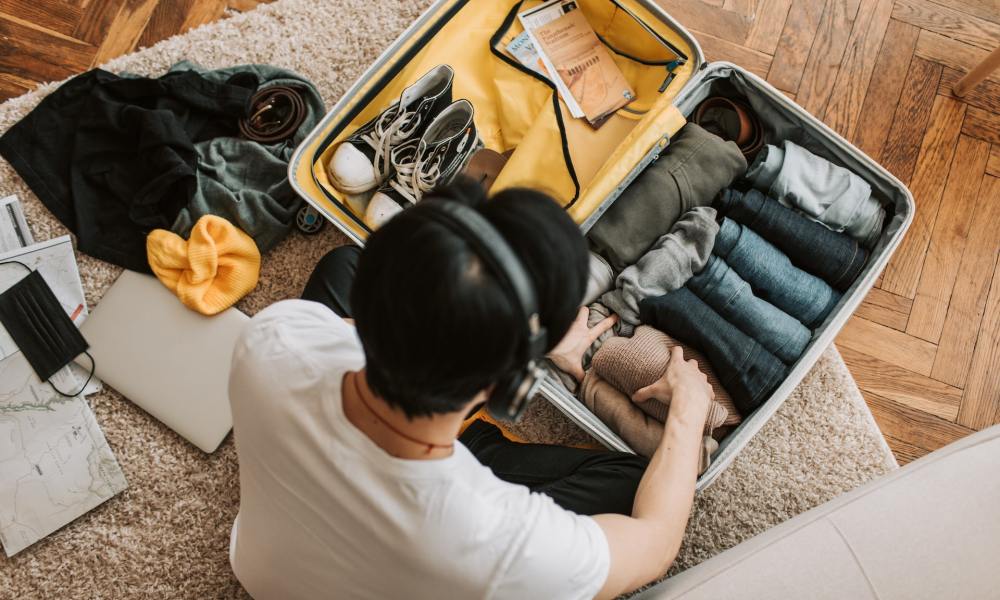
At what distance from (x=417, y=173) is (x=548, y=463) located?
1.79ft

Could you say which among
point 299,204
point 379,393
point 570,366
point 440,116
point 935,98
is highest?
point 935,98

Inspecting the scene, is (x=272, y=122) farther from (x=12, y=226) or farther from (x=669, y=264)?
(x=669, y=264)

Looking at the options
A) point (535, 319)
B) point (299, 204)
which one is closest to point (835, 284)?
point (535, 319)

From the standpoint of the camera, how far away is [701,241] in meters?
1.05

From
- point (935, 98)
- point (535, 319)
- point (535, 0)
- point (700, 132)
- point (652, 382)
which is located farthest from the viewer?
point (935, 98)

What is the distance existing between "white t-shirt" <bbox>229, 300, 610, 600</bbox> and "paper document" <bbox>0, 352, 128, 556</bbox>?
67 centimetres

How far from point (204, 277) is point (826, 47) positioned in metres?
1.35

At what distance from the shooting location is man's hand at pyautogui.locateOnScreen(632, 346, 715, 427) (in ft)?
3.04

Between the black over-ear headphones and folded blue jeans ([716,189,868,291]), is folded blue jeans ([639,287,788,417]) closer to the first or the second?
folded blue jeans ([716,189,868,291])

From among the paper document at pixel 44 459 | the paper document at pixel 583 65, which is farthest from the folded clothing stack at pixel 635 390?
the paper document at pixel 44 459

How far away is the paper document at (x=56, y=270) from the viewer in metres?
1.21

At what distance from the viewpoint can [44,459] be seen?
3.78ft

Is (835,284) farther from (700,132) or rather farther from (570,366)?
(570,366)

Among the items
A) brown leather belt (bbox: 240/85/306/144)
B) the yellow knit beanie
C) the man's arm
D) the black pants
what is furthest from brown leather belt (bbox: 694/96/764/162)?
the yellow knit beanie
